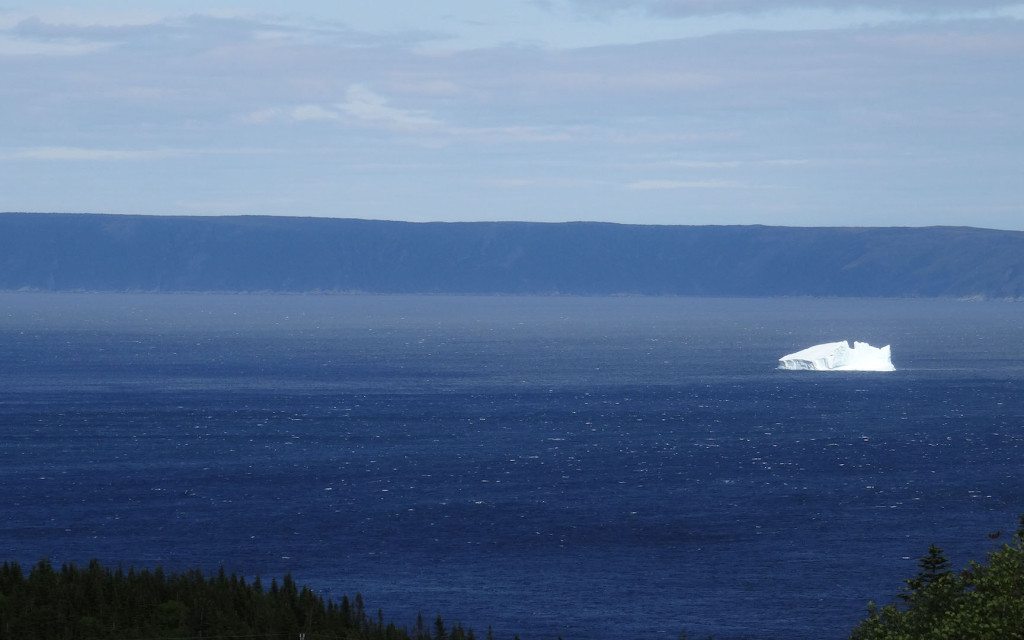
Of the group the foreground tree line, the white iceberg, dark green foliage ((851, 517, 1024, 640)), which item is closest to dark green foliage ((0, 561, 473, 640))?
the foreground tree line

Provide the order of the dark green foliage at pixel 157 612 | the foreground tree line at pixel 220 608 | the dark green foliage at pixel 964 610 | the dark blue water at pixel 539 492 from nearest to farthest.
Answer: the dark green foliage at pixel 964 610, the foreground tree line at pixel 220 608, the dark green foliage at pixel 157 612, the dark blue water at pixel 539 492

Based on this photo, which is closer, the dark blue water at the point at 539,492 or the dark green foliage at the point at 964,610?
the dark green foliage at the point at 964,610

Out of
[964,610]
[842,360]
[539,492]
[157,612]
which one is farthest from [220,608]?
[842,360]

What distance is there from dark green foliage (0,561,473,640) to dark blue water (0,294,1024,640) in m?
12.6

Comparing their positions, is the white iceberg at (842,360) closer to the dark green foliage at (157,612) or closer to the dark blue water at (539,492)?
A: the dark blue water at (539,492)

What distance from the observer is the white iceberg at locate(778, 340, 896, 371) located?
179 meters

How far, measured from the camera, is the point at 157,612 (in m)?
44.7

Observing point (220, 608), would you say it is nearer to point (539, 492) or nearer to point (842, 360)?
point (539, 492)

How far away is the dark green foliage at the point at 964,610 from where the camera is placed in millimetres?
34250

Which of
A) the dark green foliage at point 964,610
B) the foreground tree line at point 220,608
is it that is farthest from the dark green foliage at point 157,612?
the dark green foliage at point 964,610

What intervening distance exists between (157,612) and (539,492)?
44.6 metres

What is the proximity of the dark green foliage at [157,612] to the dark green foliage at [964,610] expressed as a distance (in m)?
12.5

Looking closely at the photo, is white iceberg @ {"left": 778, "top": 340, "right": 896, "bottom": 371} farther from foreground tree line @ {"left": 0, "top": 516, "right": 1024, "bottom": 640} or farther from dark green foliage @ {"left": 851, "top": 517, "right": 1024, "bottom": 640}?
dark green foliage @ {"left": 851, "top": 517, "right": 1024, "bottom": 640}

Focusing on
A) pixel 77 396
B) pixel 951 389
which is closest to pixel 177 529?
pixel 77 396
